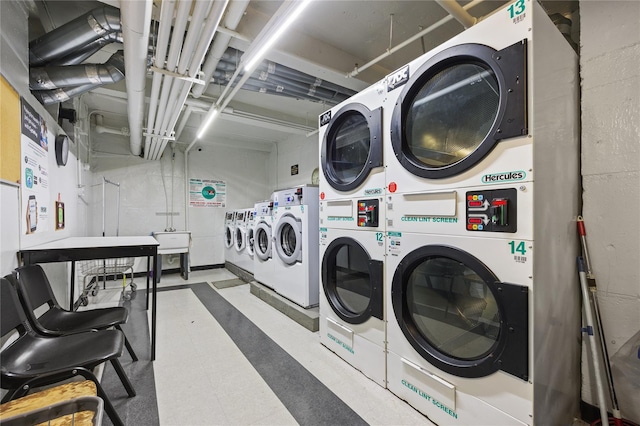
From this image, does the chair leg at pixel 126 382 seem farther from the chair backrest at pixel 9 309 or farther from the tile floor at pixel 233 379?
the chair backrest at pixel 9 309

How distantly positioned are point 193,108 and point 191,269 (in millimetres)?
3594

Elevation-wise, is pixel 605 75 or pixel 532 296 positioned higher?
pixel 605 75

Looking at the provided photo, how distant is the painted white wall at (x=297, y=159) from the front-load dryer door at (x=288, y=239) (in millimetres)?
2050

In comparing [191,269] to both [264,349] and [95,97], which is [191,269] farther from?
[264,349]

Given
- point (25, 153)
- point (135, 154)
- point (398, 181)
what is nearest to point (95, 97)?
point (135, 154)

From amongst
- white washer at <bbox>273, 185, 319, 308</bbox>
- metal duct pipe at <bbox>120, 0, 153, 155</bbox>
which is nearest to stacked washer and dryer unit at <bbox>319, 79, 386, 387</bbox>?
white washer at <bbox>273, 185, 319, 308</bbox>

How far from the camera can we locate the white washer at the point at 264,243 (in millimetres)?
3699

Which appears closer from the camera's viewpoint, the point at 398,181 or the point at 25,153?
the point at 398,181

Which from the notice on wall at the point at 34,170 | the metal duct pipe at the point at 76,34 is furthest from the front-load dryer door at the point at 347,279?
the metal duct pipe at the point at 76,34

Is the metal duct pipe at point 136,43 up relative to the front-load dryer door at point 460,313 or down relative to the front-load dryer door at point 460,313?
up

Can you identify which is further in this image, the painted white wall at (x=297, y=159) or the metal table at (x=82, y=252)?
the painted white wall at (x=297, y=159)

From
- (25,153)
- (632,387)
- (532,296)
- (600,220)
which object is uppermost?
(25,153)

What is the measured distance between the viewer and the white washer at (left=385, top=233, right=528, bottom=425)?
3.98ft

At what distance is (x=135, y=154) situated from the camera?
5.09 m
